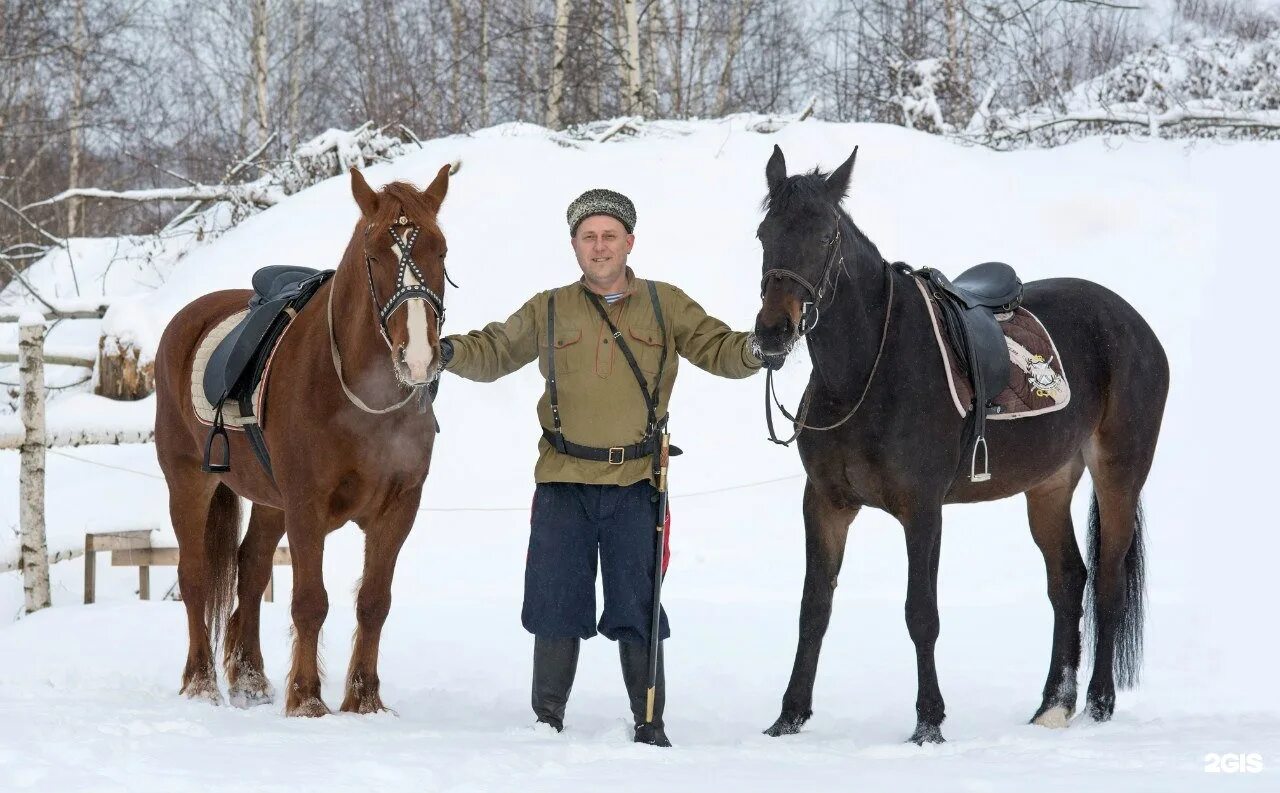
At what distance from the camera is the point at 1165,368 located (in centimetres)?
498

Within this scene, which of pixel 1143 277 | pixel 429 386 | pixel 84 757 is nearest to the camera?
pixel 84 757

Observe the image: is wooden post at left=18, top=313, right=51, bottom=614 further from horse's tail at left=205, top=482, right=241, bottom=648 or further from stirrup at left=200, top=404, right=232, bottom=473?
stirrup at left=200, top=404, right=232, bottom=473

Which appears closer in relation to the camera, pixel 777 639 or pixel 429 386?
pixel 429 386

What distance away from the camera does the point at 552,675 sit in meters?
3.83

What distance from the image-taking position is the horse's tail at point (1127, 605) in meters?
4.78

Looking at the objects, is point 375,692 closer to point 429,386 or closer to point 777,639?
point 429,386

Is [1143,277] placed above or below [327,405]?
above

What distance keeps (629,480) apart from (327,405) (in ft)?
3.51

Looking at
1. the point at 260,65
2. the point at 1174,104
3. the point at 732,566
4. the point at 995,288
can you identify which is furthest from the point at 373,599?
the point at 260,65

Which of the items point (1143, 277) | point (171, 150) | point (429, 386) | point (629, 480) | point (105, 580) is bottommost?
point (105, 580)

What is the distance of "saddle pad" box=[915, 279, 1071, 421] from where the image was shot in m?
4.13

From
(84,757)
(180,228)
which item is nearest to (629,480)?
(84,757)

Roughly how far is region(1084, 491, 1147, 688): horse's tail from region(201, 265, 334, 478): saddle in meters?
3.35

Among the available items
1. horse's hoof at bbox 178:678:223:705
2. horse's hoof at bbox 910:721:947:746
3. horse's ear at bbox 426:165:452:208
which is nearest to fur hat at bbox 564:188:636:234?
horse's ear at bbox 426:165:452:208
